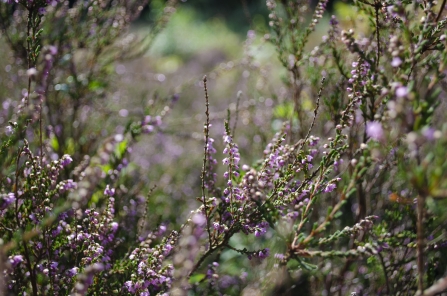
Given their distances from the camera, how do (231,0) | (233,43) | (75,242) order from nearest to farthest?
(75,242) → (233,43) → (231,0)

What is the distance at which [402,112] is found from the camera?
112 centimetres

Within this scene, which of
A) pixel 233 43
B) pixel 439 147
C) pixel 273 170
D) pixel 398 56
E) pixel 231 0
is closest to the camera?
pixel 439 147

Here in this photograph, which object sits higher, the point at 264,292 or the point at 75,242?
the point at 75,242

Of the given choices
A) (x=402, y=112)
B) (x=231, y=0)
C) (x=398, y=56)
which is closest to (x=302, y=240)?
(x=402, y=112)

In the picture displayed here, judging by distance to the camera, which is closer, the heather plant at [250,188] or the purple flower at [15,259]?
the heather plant at [250,188]

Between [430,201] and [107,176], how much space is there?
6.63ft

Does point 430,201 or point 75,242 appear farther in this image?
point 75,242

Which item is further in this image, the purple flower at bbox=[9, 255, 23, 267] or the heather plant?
the purple flower at bbox=[9, 255, 23, 267]

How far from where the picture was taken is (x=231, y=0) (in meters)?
20.5

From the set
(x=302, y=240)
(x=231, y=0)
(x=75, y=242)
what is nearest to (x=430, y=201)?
(x=302, y=240)

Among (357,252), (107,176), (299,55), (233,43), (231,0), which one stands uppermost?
(231,0)

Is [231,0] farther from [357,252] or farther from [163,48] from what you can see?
[357,252]

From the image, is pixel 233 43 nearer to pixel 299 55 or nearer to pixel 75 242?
pixel 299 55

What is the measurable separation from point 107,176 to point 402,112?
79.3 inches
